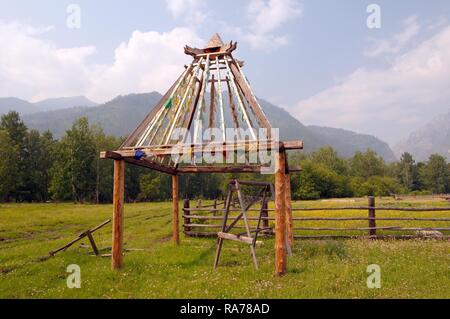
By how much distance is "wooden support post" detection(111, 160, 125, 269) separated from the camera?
8836mm

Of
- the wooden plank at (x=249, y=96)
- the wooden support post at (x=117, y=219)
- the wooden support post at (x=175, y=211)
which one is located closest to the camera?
the wooden plank at (x=249, y=96)

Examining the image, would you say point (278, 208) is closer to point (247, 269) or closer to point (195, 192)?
point (247, 269)

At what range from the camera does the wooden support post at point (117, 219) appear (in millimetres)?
8836

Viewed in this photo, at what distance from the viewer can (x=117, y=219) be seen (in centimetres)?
909

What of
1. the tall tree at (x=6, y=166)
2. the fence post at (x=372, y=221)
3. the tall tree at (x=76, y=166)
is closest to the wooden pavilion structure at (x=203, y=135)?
the fence post at (x=372, y=221)

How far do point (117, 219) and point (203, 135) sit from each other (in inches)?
138

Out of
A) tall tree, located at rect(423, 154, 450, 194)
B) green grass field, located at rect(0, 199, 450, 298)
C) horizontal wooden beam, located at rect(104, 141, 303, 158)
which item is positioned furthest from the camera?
tall tree, located at rect(423, 154, 450, 194)

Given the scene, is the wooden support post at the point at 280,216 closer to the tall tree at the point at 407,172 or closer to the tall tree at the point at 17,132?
the tall tree at the point at 17,132

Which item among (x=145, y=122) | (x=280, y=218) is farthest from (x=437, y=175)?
(x=145, y=122)

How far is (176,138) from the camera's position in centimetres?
994

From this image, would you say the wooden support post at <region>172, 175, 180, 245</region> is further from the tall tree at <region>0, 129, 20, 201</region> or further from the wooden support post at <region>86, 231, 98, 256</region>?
the tall tree at <region>0, 129, 20, 201</region>

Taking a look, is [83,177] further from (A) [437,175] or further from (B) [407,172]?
(A) [437,175]

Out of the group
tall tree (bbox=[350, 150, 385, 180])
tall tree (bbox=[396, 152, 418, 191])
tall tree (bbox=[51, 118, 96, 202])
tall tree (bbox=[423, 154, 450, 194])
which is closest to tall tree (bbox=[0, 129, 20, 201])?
tall tree (bbox=[51, 118, 96, 202])
